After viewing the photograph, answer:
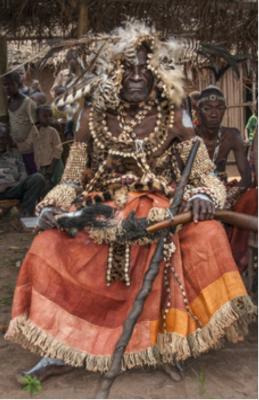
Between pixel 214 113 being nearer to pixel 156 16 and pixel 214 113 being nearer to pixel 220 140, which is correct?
pixel 220 140

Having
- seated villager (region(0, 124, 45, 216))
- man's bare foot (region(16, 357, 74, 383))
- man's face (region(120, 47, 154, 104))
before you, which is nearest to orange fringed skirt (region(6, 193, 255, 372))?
man's bare foot (region(16, 357, 74, 383))

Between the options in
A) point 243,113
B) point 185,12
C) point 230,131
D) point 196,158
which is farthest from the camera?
point 243,113

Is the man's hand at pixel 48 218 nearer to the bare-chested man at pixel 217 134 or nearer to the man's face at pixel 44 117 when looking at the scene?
the bare-chested man at pixel 217 134

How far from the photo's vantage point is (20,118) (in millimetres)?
8609

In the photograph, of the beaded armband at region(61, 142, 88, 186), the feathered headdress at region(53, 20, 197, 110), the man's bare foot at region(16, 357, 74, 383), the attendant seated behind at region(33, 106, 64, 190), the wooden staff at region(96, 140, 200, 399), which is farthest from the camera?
the attendant seated behind at region(33, 106, 64, 190)

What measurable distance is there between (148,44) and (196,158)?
0.75 metres

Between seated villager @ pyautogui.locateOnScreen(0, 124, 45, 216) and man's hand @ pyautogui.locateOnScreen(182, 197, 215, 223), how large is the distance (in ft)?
14.9

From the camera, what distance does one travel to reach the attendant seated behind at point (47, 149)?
8430 mm

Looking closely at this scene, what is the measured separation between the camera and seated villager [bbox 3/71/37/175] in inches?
334

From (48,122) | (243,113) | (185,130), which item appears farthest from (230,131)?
(243,113)

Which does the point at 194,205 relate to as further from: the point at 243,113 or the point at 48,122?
the point at 243,113

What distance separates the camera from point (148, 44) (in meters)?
3.64

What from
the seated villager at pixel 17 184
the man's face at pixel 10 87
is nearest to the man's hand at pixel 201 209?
the seated villager at pixel 17 184

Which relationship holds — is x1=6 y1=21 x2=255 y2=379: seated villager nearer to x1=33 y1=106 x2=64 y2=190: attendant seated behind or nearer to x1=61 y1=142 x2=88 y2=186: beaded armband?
x1=61 y1=142 x2=88 y2=186: beaded armband
